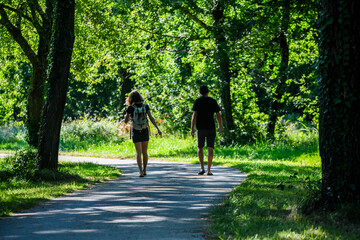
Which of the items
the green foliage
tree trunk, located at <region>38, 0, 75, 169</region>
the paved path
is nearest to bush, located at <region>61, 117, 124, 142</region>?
the green foliage

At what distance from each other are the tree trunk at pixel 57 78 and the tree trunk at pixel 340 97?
675cm

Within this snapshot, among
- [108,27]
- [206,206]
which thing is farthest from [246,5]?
[206,206]

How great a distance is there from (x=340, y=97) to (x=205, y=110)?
6103 mm

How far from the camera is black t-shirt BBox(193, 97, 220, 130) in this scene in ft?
40.4

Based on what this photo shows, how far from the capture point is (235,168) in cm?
1445

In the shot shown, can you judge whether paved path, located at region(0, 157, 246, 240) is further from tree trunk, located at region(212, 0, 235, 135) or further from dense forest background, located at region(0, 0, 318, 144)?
tree trunk, located at region(212, 0, 235, 135)

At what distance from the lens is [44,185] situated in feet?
34.9

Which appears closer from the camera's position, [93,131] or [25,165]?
[25,165]

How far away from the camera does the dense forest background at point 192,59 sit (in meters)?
19.3

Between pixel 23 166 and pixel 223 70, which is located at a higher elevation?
pixel 223 70

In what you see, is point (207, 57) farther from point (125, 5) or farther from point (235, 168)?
point (235, 168)

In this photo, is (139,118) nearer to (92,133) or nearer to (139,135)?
(139,135)

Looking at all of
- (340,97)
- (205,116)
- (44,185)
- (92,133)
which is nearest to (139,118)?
(205,116)

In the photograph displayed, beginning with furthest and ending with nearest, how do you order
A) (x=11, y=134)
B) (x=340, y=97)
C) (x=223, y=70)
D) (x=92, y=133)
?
(x=11, y=134), (x=92, y=133), (x=223, y=70), (x=340, y=97)
